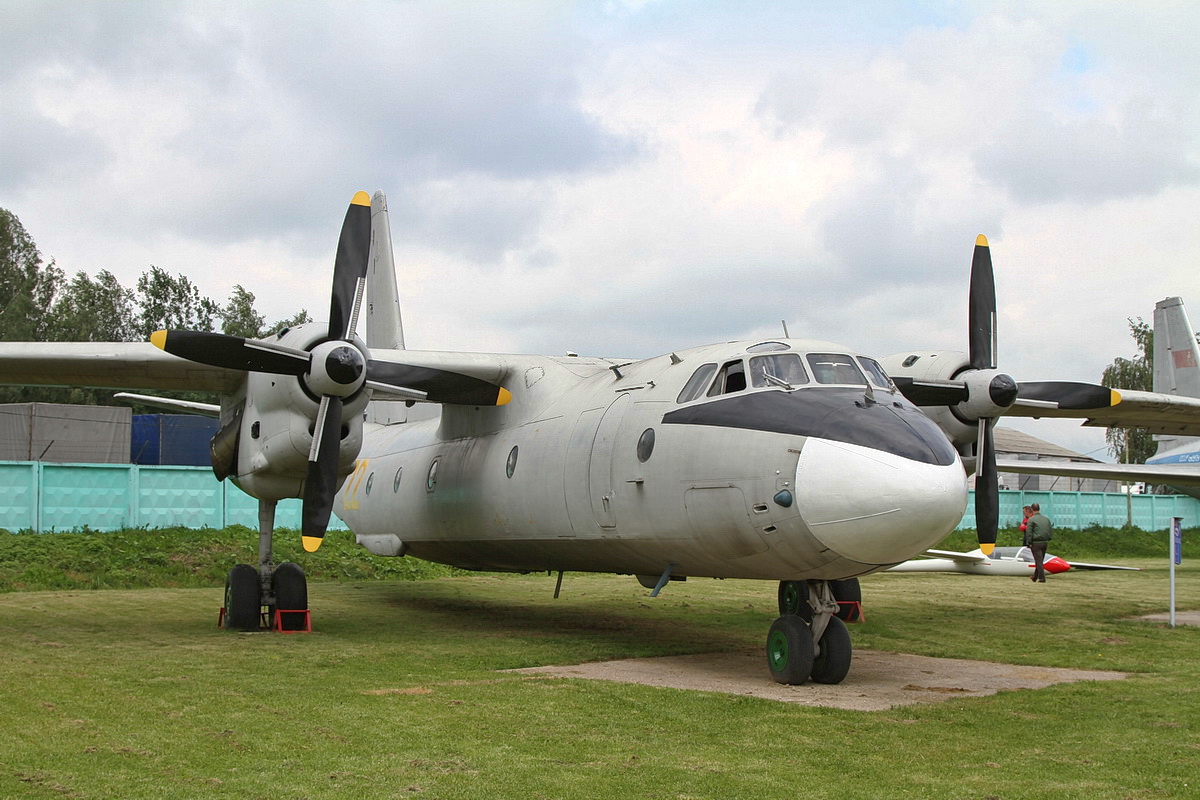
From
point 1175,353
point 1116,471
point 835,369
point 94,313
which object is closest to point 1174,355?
point 1175,353

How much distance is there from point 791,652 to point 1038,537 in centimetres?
1462

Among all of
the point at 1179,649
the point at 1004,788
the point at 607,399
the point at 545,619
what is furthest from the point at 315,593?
the point at 1004,788

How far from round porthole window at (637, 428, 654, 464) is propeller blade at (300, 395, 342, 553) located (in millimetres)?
3713

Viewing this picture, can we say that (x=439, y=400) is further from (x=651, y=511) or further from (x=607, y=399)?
(x=651, y=511)

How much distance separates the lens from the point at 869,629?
13414 millimetres

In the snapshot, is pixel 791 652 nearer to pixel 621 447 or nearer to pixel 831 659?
pixel 831 659

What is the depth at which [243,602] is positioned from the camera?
510 inches

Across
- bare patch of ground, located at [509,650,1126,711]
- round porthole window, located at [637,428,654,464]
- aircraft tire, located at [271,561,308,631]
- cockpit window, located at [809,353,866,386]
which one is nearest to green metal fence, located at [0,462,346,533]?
→ aircraft tire, located at [271,561,308,631]

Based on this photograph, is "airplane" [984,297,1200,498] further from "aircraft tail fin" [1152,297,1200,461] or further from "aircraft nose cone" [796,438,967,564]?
"aircraft nose cone" [796,438,967,564]

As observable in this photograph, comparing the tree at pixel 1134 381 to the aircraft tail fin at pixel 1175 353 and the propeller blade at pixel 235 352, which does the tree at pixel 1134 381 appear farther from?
the propeller blade at pixel 235 352

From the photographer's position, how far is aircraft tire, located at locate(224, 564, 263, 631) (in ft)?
42.4

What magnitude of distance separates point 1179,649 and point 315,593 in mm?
13342

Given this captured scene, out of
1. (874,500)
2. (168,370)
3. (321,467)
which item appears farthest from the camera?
(168,370)

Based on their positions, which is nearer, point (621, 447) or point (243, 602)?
point (621, 447)
